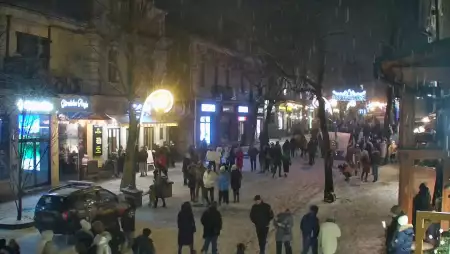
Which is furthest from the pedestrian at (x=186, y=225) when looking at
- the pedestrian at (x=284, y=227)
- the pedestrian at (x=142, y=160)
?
the pedestrian at (x=142, y=160)

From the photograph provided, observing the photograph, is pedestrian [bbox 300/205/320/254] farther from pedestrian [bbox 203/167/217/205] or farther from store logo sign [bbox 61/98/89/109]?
store logo sign [bbox 61/98/89/109]

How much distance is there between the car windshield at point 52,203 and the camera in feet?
50.7

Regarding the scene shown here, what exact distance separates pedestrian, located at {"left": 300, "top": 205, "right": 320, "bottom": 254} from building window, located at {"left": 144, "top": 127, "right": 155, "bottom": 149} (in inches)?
881

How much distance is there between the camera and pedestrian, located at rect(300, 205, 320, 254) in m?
12.7

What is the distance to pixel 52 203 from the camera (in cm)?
1553

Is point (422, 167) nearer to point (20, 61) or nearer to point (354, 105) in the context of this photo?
point (20, 61)

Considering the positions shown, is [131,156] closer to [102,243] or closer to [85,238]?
[85,238]

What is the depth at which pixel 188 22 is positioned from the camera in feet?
144

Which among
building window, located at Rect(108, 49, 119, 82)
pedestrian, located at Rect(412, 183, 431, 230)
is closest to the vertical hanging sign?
building window, located at Rect(108, 49, 119, 82)

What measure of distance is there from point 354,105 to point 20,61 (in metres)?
66.3

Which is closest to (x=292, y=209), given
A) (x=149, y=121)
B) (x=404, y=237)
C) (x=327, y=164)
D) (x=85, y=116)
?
(x=327, y=164)

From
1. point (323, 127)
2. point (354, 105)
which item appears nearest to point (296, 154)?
point (323, 127)

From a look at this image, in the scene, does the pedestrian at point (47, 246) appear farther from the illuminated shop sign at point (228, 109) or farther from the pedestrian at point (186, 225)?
the illuminated shop sign at point (228, 109)

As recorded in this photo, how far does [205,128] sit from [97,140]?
1398 centimetres
